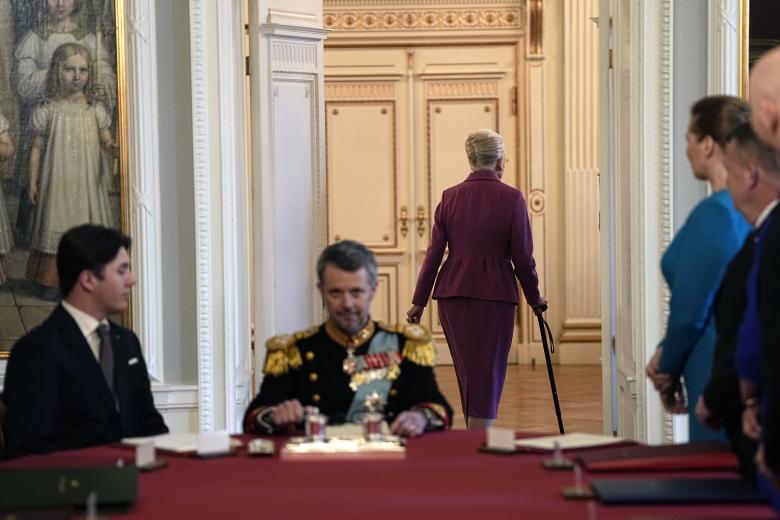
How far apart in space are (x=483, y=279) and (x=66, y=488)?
450 cm

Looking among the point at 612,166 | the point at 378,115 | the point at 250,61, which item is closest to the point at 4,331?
the point at 250,61

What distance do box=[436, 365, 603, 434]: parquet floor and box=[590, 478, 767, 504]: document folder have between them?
5.79 meters

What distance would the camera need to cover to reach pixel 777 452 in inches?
105

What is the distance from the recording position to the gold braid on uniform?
4.43 meters

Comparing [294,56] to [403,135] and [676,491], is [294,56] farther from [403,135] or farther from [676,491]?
[676,491]

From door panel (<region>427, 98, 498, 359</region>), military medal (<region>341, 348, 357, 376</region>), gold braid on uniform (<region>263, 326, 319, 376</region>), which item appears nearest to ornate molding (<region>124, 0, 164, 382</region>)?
gold braid on uniform (<region>263, 326, 319, 376</region>)

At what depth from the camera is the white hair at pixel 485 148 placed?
25.2 feet

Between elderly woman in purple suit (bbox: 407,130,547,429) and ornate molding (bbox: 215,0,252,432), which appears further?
elderly woman in purple suit (bbox: 407,130,547,429)

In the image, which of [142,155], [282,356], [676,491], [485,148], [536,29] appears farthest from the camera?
[536,29]

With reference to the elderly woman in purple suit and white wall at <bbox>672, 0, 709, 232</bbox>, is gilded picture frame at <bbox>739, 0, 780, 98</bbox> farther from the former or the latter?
the elderly woman in purple suit

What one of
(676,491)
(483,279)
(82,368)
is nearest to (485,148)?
(483,279)

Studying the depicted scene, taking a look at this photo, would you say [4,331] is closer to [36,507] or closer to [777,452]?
[36,507]

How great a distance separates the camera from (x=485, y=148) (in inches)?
303

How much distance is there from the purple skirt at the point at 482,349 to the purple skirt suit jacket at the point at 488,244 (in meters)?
0.08
